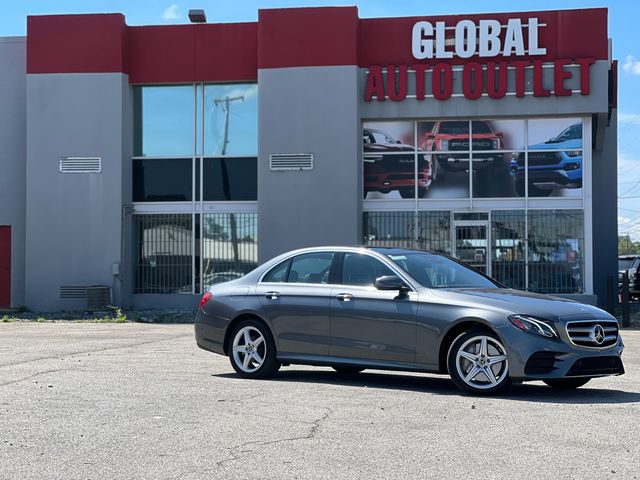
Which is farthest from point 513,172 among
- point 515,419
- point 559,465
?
point 559,465

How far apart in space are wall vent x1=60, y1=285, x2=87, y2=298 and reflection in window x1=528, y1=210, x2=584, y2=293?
37.8 feet

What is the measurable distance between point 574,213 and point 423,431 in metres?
17.0

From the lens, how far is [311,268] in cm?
1066

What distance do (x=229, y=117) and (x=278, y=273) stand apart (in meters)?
Result: 14.4

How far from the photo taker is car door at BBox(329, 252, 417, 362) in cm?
958

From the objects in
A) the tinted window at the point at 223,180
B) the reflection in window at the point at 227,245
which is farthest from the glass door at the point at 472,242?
the tinted window at the point at 223,180

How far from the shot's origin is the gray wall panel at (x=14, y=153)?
25797 mm

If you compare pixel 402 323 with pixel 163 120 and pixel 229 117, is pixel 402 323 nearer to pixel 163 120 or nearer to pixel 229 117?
pixel 229 117

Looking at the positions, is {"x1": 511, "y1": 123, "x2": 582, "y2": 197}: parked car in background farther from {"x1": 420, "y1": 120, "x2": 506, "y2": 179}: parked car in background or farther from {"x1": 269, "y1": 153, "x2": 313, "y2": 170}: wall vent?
{"x1": 269, "y1": 153, "x2": 313, "y2": 170}: wall vent

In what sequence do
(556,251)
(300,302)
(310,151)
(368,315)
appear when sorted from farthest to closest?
(310,151) < (556,251) < (300,302) < (368,315)

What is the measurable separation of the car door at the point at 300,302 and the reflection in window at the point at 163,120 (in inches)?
574

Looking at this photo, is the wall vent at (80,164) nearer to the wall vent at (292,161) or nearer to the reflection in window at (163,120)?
the reflection in window at (163,120)

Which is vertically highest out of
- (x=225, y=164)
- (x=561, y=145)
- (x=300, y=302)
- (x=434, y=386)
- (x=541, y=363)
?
(x=561, y=145)

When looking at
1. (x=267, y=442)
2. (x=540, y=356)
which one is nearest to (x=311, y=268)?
(x=540, y=356)
